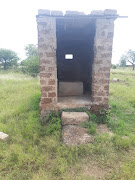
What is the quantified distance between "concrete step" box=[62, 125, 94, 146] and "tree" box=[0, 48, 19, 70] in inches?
675

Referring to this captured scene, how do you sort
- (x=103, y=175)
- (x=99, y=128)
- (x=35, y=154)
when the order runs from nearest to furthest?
(x=103, y=175)
(x=35, y=154)
(x=99, y=128)

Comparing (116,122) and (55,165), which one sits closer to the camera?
(55,165)

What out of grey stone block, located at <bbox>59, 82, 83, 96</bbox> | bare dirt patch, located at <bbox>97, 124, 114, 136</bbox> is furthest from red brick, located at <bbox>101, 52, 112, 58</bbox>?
bare dirt patch, located at <bbox>97, 124, 114, 136</bbox>

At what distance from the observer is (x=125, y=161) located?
2104 millimetres

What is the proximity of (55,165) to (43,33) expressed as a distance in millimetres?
2798

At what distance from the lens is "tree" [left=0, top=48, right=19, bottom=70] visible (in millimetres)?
16938

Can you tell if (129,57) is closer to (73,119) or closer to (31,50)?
(31,50)

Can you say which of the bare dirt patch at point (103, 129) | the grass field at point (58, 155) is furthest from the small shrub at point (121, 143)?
the bare dirt patch at point (103, 129)

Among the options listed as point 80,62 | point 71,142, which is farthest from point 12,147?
point 80,62

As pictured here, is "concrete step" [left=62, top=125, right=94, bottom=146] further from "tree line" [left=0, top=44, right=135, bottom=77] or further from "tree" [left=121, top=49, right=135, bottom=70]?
"tree" [left=121, top=49, right=135, bottom=70]

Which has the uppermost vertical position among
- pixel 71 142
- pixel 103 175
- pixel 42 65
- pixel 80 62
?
pixel 80 62

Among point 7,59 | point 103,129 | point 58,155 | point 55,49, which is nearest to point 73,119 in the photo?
point 103,129

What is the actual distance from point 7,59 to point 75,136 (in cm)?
1784

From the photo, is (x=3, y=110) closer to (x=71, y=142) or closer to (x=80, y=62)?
(x=71, y=142)
